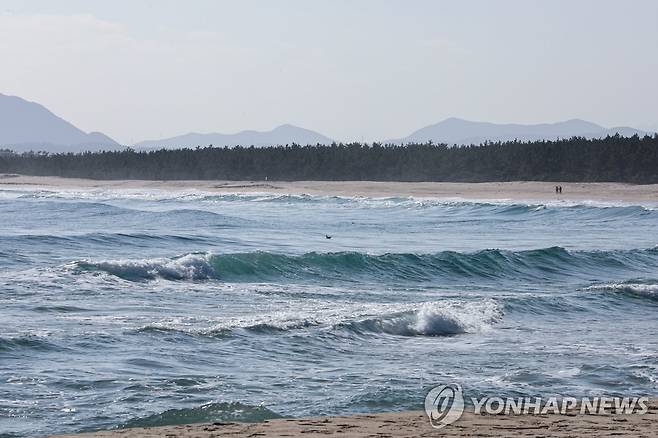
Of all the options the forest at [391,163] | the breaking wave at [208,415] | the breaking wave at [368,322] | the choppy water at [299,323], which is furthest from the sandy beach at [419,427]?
the forest at [391,163]

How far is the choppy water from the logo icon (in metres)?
0.13

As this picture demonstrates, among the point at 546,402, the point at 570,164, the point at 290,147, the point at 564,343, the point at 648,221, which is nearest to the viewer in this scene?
the point at 546,402

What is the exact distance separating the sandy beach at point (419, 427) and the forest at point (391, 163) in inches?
1798

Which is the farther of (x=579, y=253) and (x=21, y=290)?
(x=579, y=253)

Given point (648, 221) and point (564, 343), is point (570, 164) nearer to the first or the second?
point (648, 221)

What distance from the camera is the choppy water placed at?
33.0 ft

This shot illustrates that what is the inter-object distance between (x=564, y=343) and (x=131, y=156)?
6878 centimetres

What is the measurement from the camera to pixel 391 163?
65562mm

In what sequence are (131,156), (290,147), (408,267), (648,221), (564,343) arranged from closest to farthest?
(564,343) < (408,267) < (648,221) < (290,147) < (131,156)

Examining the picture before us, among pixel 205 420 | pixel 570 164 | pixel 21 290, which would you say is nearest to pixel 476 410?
pixel 205 420

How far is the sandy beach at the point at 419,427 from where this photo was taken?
808cm

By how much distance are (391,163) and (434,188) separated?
1158 cm

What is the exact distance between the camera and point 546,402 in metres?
9.84

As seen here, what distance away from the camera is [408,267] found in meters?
21.5
